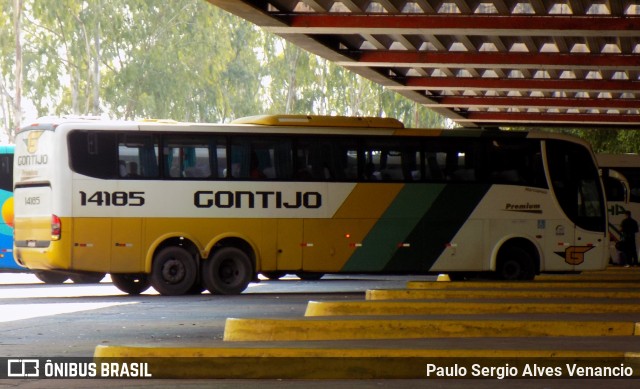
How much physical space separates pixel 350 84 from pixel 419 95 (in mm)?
24960

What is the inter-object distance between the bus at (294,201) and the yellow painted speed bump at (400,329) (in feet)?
34.3

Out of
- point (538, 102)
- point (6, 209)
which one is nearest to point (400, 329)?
point (6, 209)

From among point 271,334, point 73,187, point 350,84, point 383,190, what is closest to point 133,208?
point 73,187

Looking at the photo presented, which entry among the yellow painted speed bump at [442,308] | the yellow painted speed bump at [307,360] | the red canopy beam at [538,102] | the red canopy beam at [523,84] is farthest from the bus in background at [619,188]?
the yellow painted speed bump at [307,360]

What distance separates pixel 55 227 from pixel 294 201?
433 centimetres

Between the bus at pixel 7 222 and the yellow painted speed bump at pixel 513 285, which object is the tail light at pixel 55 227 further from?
Answer: the bus at pixel 7 222

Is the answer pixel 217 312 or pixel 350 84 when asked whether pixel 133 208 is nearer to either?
pixel 217 312

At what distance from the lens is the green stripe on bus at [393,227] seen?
24.5 meters

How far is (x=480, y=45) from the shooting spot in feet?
93.8

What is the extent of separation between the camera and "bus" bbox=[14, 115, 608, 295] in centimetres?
2333

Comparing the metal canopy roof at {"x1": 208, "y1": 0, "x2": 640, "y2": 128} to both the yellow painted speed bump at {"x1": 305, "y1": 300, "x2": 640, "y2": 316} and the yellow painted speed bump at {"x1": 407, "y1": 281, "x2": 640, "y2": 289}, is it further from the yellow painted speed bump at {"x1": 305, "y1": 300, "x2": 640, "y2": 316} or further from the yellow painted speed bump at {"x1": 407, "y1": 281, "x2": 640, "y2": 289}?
the yellow painted speed bump at {"x1": 305, "y1": 300, "x2": 640, "y2": 316}

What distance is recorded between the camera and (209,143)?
24.0 m

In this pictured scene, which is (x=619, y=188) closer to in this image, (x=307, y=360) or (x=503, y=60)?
(x=503, y=60)

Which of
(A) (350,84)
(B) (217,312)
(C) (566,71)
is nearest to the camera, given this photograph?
(B) (217,312)
